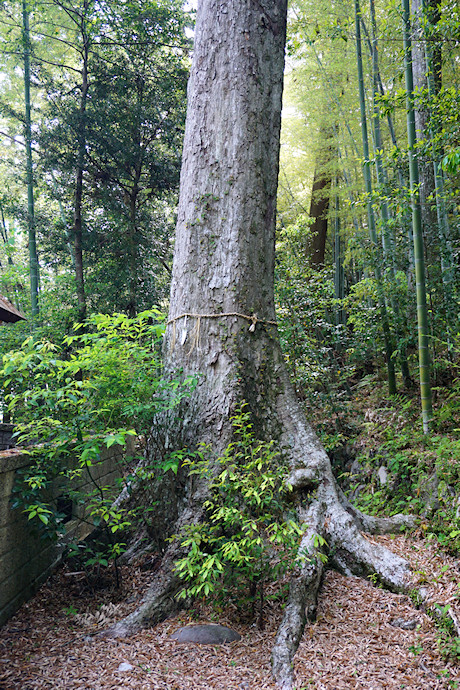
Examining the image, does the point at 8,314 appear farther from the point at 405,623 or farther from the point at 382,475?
the point at 405,623

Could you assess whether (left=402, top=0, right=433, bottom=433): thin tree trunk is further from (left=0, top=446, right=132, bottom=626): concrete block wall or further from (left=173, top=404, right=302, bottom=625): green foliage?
(left=0, top=446, right=132, bottom=626): concrete block wall

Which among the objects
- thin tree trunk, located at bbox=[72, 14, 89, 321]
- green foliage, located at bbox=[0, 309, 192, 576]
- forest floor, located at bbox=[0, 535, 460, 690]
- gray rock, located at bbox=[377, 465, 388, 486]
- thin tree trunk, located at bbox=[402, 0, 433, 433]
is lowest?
forest floor, located at bbox=[0, 535, 460, 690]

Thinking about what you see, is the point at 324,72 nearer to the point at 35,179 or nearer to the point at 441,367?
the point at 35,179

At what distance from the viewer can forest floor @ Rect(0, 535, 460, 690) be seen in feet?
5.76

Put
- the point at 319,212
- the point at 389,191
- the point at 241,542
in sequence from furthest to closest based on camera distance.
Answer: the point at 319,212 < the point at 389,191 < the point at 241,542

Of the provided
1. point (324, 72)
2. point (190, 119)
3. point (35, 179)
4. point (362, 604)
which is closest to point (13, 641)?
point (362, 604)

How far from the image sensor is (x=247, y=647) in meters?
1.97

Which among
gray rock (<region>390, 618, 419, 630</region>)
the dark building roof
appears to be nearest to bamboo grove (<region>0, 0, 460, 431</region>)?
the dark building roof

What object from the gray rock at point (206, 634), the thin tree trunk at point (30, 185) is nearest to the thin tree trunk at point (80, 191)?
the thin tree trunk at point (30, 185)

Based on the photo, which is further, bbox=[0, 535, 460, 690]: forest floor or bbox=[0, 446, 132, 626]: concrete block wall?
bbox=[0, 446, 132, 626]: concrete block wall

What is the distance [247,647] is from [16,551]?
52.0 inches

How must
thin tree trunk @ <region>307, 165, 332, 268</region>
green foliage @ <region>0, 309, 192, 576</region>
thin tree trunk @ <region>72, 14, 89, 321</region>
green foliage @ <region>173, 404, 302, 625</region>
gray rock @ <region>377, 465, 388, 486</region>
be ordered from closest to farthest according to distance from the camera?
green foliage @ <region>173, 404, 302, 625</region> < green foliage @ <region>0, 309, 192, 576</region> < gray rock @ <region>377, 465, 388, 486</region> < thin tree trunk @ <region>72, 14, 89, 321</region> < thin tree trunk @ <region>307, 165, 332, 268</region>

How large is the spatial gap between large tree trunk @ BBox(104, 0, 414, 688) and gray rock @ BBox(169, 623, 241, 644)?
188 millimetres

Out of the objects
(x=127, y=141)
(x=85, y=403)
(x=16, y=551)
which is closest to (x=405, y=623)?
(x=85, y=403)
